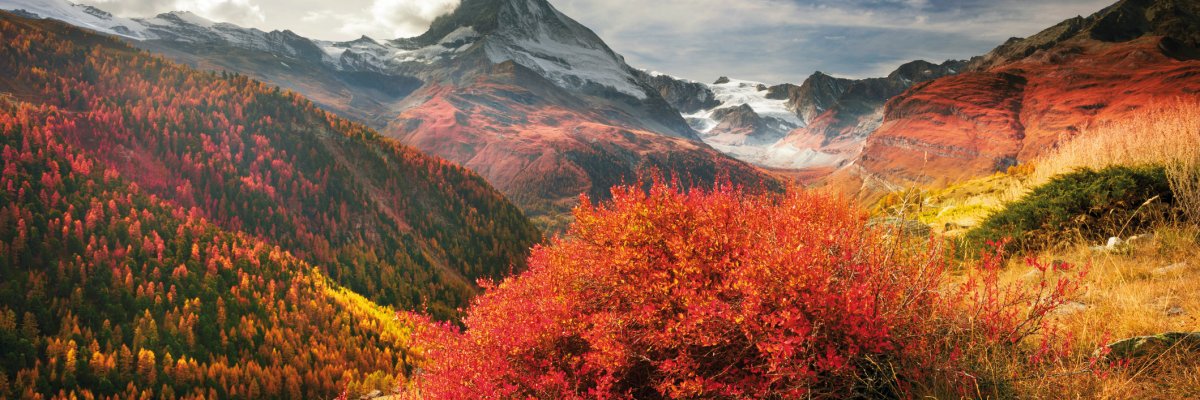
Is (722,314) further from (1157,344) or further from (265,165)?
(265,165)

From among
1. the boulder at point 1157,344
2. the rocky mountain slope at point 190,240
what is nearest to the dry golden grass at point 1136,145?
the boulder at point 1157,344

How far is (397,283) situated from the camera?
1063 inches

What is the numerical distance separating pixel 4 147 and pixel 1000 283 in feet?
94.3

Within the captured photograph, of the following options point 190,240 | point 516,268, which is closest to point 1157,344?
point 190,240

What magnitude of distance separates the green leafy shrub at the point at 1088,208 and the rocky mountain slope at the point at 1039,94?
84.2m

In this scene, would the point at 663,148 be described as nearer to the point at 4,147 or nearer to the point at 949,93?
the point at 949,93

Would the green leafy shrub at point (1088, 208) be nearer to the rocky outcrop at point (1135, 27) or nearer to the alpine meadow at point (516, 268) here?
the alpine meadow at point (516, 268)

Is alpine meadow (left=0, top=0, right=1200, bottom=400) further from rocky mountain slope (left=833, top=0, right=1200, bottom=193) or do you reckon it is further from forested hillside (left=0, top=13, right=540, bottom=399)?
rocky mountain slope (left=833, top=0, right=1200, bottom=193)

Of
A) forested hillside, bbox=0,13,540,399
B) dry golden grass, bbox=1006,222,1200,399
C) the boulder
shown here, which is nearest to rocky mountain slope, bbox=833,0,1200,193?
forested hillside, bbox=0,13,540,399

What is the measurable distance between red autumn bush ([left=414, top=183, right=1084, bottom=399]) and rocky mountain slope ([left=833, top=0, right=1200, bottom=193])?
89982mm

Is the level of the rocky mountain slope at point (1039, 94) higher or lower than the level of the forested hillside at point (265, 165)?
higher

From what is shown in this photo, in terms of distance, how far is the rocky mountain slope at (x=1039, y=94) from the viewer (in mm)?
93688

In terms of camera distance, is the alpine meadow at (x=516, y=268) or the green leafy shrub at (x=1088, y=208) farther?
the green leafy shrub at (x=1088, y=208)

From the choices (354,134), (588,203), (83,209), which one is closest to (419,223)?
(354,134)
